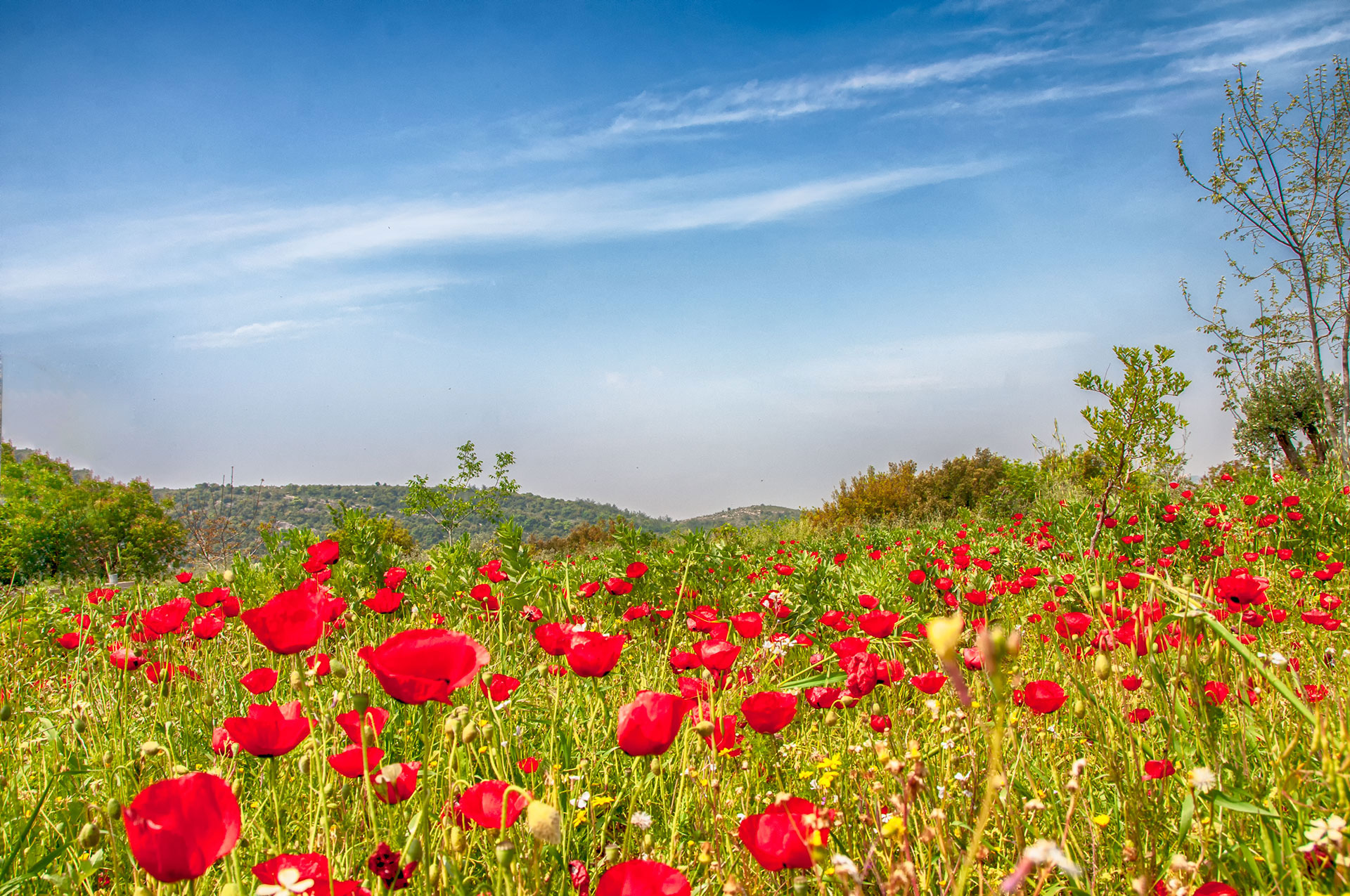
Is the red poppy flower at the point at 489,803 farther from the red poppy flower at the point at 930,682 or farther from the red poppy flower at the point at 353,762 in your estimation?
the red poppy flower at the point at 930,682

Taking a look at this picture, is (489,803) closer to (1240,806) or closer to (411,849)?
(411,849)

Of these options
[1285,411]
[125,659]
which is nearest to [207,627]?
[125,659]

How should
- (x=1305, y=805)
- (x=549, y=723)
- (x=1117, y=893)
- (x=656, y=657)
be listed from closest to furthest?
(x=1305, y=805) → (x=1117, y=893) → (x=549, y=723) → (x=656, y=657)

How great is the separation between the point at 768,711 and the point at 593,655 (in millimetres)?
395

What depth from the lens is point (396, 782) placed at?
4.07ft

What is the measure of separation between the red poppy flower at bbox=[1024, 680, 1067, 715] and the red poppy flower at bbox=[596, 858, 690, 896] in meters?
1.04

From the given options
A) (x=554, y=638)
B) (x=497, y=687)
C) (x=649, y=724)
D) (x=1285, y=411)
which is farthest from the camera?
(x=1285, y=411)

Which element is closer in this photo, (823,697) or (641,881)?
(641,881)

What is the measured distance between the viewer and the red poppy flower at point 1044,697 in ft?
5.19

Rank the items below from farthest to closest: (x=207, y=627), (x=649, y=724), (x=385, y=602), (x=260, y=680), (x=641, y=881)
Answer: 1. (x=385, y=602)
2. (x=207, y=627)
3. (x=260, y=680)
4. (x=649, y=724)
5. (x=641, y=881)

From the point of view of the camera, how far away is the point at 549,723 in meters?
2.04

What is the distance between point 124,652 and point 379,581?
3.48m

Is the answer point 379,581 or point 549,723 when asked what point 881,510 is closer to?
point 379,581

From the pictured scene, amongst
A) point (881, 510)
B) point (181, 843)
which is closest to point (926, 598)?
point (181, 843)
